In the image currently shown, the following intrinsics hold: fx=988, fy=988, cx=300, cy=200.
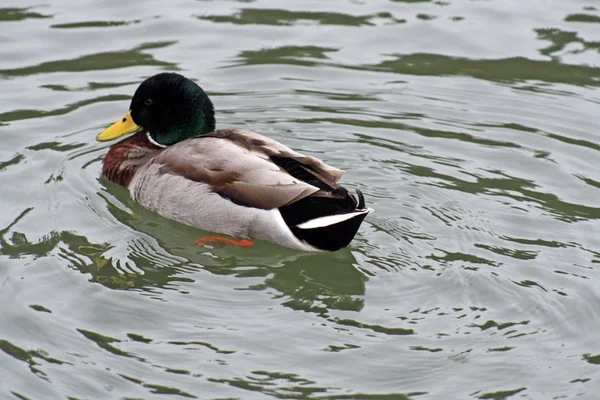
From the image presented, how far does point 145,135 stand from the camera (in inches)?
343

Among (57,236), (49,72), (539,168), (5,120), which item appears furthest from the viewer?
(49,72)

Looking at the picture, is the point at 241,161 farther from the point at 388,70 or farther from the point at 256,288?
the point at 388,70

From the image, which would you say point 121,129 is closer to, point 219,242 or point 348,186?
point 219,242

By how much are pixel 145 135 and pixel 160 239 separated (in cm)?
154

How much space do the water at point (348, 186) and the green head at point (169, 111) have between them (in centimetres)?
59

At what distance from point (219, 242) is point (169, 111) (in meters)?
1.53

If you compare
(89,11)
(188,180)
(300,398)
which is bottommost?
(300,398)

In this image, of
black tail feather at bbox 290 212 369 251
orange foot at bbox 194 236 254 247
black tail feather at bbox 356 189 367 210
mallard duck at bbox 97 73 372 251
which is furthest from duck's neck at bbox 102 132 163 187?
black tail feather at bbox 356 189 367 210

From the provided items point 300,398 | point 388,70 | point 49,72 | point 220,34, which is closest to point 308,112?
point 388,70

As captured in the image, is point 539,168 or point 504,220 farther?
point 539,168

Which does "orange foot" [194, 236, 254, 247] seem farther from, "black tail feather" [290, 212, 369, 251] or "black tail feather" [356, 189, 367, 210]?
"black tail feather" [356, 189, 367, 210]

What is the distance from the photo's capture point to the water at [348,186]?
5.73m

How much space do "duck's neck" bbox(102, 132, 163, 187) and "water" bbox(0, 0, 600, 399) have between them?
0.43ft

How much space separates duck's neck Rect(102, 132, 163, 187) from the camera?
27.3ft
